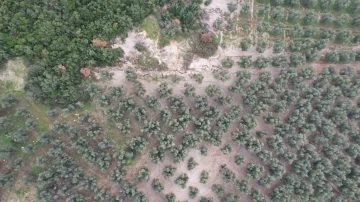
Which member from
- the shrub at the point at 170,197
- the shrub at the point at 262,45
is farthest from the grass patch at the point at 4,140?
the shrub at the point at 262,45

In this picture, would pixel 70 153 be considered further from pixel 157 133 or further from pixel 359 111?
pixel 359 111

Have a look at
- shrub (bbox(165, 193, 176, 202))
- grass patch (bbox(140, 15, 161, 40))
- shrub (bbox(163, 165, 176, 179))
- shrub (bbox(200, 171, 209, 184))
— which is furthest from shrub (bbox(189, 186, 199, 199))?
grass patch (bbox(140, 15, 161, 40))

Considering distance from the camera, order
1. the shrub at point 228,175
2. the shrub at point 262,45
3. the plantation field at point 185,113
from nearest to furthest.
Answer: the plantation field at point 185,113
the shrub at point 228,175
the shrub at point 262,45

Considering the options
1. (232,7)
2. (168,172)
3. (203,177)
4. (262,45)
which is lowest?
(203,177)

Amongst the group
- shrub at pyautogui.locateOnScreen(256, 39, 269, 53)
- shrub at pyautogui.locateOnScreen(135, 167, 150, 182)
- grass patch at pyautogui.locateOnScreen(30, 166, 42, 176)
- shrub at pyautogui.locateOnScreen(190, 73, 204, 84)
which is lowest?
shrub at pyautogui.locateOnScreen(135, 167, 150, 182)

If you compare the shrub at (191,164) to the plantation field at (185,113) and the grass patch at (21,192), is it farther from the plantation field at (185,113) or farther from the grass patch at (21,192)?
the grass patch at (21,192)

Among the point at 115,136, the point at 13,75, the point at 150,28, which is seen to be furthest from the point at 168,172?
the point at 13,75

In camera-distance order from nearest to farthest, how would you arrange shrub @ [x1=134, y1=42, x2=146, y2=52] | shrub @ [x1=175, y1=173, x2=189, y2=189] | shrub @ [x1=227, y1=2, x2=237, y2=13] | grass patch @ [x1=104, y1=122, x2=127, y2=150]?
1. shrub @ [x1=175, y1=173, x2=189, y2=189]
2. grass patch @ [x1=104, y1=122, x2=127, y2=150]
3. shrub @ [x1=134, y1=42, x2=146, y2=52]
4. shrub @ [x1=227, y1=2, x2=237, y2=13]

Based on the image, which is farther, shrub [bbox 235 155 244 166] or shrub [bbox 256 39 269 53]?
shrub [bbox 256 39 269 53]

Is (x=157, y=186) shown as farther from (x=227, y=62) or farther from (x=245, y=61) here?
(x=245, y=61)

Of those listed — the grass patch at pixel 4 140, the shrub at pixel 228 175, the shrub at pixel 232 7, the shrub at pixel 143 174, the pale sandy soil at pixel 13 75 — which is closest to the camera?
the shrub at pixel 143 174

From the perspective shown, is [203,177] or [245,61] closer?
[203,177]

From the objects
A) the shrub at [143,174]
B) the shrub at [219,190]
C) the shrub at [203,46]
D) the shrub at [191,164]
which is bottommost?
the shrub at [219,190]

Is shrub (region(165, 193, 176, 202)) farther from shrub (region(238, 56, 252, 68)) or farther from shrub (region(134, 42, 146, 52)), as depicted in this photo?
shrub (region(238, 56, 252, 68))
